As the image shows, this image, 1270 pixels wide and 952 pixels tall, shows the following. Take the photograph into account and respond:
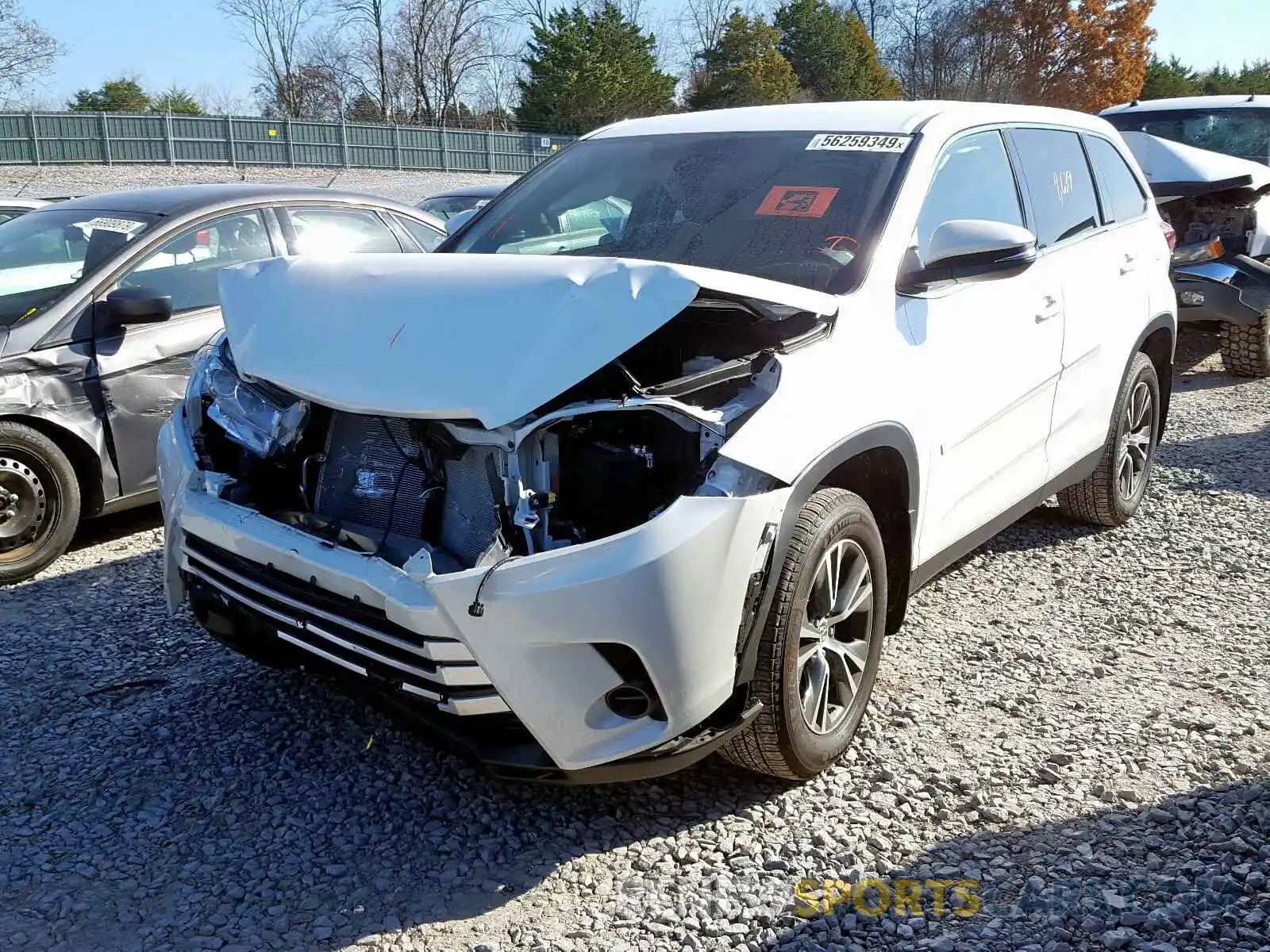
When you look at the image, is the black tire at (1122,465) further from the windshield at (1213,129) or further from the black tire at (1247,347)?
the windshield at (1213,129)

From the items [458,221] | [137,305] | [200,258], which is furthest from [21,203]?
[458,221]

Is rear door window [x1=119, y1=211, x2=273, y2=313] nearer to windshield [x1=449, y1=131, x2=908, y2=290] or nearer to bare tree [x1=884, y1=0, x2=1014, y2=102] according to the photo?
windshield [x1=449, y1=131, x2=908, y2=290]

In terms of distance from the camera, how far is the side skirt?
3691 mm

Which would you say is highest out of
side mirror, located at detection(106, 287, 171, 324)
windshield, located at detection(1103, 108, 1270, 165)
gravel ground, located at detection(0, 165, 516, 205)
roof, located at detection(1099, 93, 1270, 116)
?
gravel ground, located at detection(0, 165, 516, 205)

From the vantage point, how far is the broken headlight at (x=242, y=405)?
316 cm

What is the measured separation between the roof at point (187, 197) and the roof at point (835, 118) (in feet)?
7.24

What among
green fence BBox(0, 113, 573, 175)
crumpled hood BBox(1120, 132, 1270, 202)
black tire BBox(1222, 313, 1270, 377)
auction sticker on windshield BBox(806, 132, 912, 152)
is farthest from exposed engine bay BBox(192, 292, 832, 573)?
green fence BBox(0, 113, 573, 175)

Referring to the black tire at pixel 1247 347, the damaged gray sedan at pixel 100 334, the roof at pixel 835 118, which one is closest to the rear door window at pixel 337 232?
the damaged gray sedan at pixel 100 334

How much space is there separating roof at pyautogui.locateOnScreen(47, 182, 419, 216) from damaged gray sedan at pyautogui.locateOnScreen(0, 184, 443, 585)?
1cm

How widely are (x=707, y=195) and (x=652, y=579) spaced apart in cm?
179

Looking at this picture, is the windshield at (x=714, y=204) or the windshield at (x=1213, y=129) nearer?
the windshield at (x=714, y=204)

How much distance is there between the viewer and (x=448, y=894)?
9.13 ft

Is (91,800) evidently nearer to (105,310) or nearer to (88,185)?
(105,310)

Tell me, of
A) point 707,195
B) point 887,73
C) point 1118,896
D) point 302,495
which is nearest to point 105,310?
point 302,495
